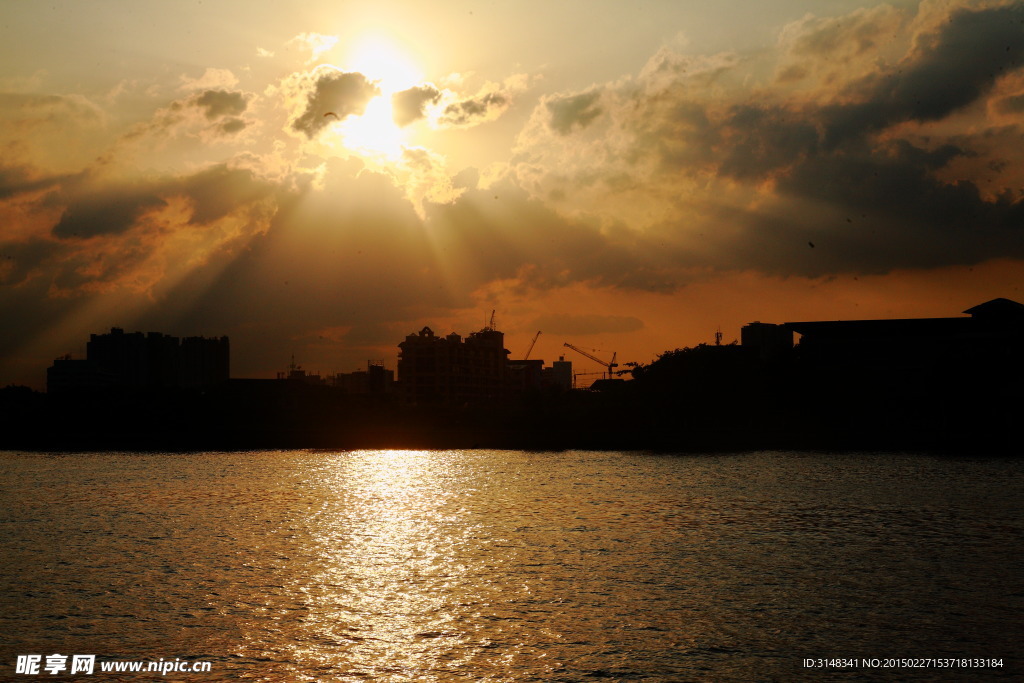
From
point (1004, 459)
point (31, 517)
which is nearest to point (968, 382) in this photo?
point (1004, 459)

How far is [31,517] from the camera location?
52969 mm

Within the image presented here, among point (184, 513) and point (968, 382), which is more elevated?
point (968, 382)

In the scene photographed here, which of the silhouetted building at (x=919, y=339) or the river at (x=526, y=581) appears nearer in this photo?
the river at (x=526, y=581)

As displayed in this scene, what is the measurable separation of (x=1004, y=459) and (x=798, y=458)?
1893 centimetres

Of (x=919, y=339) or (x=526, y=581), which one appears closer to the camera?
(x=526, y=581)

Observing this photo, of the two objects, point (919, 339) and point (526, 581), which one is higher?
point (919, 339)

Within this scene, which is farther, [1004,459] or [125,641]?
[1004,459]

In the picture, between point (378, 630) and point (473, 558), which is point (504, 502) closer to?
point (473, 558)

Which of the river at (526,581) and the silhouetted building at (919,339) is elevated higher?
the silhouetted building at (919,339)

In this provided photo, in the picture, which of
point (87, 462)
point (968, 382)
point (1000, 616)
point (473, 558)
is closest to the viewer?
point (1000, 616)

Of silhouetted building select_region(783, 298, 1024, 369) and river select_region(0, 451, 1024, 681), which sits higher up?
silhouetted building select_region(783, 298, 1024, 369)

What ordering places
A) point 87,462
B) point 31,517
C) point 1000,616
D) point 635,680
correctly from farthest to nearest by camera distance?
point 87,462, point 31,517, point 1000,616, point 635,680

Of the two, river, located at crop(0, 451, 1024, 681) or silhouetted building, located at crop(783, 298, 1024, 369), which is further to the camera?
silhouetted building, located at crop(783, 298, 1024, 369)

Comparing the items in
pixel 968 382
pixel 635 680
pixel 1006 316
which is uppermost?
pixel 1006 316
